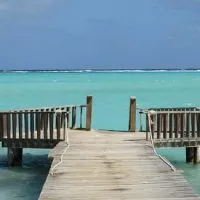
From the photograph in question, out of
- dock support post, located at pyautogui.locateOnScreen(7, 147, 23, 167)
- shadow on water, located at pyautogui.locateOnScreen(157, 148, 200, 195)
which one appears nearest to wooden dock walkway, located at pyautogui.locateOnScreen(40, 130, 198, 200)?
shadow on water, located at pyautogui.locateOnScreen(157, 148, 200, 195)

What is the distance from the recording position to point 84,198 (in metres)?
9.70

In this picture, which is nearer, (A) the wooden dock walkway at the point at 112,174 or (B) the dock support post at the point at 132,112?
(A) the wooden dock walkway at the point at 112,174

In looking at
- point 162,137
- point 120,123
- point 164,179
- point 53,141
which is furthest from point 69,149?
point 120,123

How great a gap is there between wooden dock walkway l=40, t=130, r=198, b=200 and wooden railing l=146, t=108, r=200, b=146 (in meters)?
0.73

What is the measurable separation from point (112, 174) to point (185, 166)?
6727 millimetres

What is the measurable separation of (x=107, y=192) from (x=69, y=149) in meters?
5.01

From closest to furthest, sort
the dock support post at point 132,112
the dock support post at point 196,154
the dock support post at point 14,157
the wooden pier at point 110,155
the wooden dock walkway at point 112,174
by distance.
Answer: the wooden dock walkway at point 112,174
the wooden pier at point 110,155
the dock support post at point 14,157
the dock support post at point 196,154
the dock support post at point 132,112

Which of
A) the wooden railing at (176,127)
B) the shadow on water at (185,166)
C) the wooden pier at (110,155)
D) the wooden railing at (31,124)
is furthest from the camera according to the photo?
the wooden railing at (176,127)

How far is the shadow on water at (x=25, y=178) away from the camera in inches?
557

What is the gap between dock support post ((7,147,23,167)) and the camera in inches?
690

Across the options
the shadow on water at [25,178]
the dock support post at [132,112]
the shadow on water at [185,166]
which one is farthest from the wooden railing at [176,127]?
the shadow on water at [25,178]

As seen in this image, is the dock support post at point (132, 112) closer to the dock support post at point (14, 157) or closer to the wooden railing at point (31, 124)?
the wooden railing at point (31, 124)

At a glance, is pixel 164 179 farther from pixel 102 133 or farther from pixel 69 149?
pixel 102 133

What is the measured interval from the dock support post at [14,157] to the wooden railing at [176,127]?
13.4 ft
